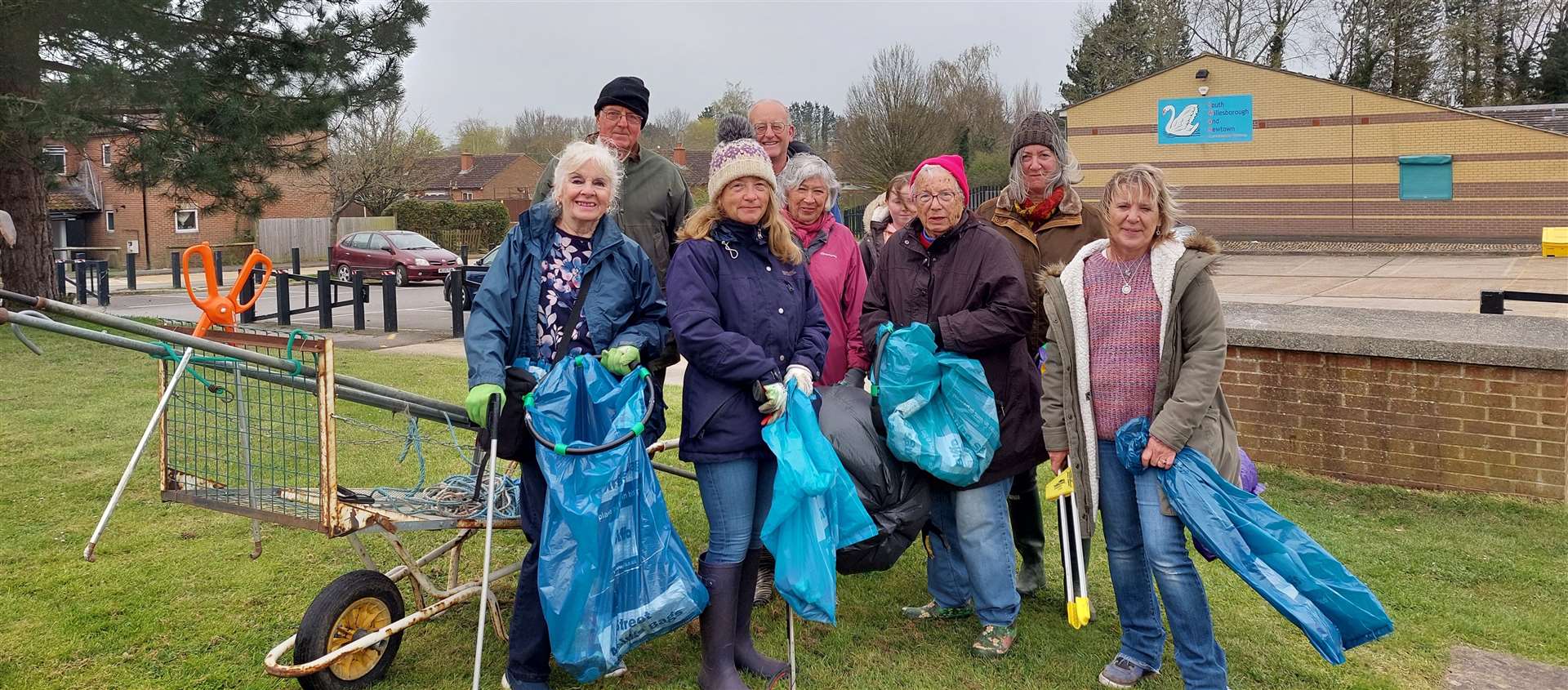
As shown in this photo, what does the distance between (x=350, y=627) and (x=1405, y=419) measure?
5.13 meters

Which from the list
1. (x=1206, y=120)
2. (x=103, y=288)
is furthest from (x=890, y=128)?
→ (x=103, y=288)

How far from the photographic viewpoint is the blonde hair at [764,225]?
3357 mm

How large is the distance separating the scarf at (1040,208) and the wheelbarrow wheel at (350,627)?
105 inches

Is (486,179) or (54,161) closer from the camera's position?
(54,161)

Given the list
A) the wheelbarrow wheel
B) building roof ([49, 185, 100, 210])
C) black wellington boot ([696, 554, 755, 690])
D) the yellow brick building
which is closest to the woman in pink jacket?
black wellington boot ([696, 554, 755, 690])

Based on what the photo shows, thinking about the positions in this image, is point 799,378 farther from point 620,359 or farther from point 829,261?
point 829,261

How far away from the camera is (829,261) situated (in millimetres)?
4070

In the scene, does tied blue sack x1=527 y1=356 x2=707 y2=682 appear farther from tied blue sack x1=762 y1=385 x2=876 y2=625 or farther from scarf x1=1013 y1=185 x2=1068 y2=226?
scarf x1=1013 y1=185 x2=1068 y2=226

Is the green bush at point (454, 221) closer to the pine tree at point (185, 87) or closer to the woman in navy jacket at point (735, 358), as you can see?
the pine tree at point (185, 87)

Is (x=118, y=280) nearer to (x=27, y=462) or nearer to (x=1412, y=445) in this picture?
(x=27, y=462)


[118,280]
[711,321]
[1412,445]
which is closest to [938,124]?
[118,280]

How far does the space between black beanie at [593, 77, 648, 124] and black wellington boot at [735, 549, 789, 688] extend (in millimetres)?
1861

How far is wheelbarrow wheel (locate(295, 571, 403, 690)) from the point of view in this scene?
3078 mm

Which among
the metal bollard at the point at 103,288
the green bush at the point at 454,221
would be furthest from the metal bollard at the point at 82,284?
the green bush at the point at 454,221
